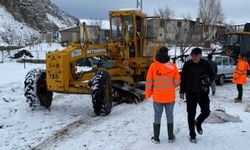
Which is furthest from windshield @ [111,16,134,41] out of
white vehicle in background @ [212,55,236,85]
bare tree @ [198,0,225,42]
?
bare tree @ [198,0,225,42]

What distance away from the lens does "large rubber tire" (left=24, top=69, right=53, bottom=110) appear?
11.4 metres

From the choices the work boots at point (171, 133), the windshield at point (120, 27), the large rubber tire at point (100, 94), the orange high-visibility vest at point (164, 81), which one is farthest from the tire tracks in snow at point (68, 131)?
the windshield at point (120, 27)

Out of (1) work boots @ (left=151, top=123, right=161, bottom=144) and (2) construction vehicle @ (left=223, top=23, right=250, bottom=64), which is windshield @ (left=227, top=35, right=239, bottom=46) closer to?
(2) construction vehicle @ (left=223, top=23, right=250, bottom=64)

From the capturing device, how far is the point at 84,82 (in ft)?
37.3

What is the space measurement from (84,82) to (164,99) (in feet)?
14.5

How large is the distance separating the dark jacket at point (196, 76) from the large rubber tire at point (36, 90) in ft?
17.4

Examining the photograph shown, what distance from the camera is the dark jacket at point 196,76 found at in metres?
7.49

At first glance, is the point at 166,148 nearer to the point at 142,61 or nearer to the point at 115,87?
the point at 115,87

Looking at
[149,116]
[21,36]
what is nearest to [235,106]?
[149,116]

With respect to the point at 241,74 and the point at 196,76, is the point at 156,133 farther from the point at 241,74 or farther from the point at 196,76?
the point at 241,74

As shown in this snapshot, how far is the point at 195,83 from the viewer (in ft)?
24.6

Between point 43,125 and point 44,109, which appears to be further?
point 44,109

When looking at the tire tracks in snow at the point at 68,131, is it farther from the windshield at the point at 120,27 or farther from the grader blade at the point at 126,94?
the windshield at the point at 120,27

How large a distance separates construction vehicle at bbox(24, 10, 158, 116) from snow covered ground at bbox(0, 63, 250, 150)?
0.54 m
